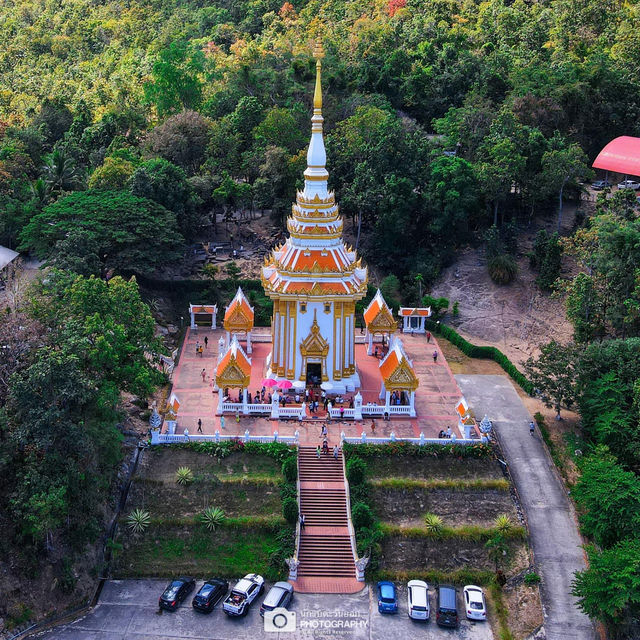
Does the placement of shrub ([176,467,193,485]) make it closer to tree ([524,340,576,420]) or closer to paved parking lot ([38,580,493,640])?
paved parking lot ([38,580,493,640])

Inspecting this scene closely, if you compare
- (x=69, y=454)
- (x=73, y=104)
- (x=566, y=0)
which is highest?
(x=566, y=0)

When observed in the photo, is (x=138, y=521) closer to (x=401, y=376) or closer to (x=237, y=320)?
(x=401, y=376)

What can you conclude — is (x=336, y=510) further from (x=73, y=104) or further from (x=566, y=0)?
(x=566, y=0)

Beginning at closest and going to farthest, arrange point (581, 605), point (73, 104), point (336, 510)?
1. point (581, 605)
2. point (336, 510)
3. point (73, 104)

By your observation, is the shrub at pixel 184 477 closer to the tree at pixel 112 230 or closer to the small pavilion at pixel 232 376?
the small pavilion at pixel 232 376

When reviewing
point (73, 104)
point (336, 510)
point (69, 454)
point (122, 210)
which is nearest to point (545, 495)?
point (336, 510)

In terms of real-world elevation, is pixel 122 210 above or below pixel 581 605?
above

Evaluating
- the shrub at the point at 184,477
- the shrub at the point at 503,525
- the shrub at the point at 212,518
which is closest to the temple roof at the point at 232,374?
the shrub at the point at 184,477

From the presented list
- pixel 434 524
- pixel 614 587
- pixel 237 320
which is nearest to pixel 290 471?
pixel 434 524
